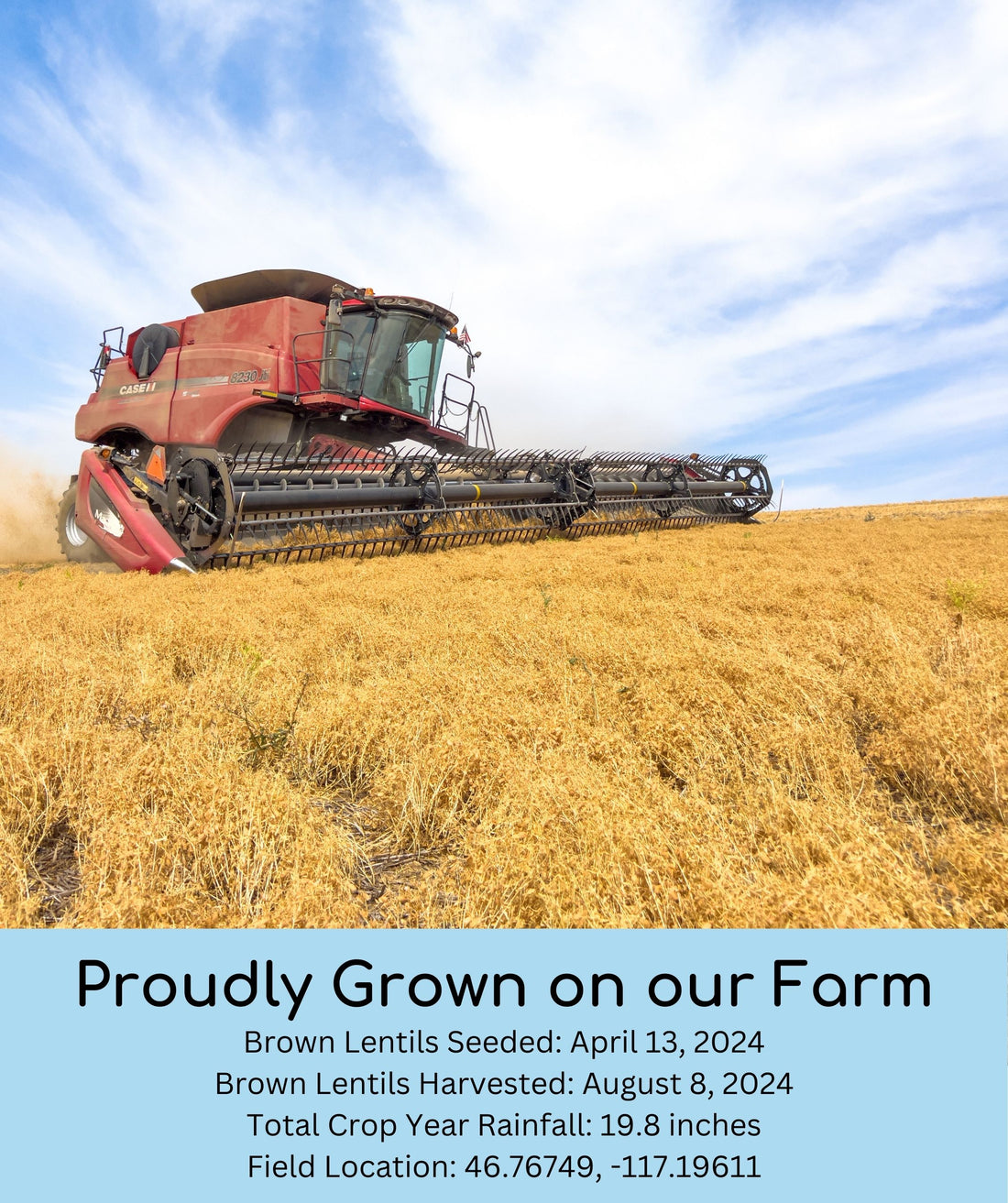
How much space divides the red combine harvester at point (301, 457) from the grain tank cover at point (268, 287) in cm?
3

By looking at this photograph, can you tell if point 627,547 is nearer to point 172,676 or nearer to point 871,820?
point 172,676

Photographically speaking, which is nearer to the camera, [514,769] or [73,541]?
[514,769]

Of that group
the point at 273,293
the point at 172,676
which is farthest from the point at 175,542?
the point at 273,293

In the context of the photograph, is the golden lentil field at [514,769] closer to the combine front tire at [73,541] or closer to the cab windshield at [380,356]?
the combine front tire at [73,541]

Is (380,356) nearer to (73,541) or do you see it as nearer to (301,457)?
(301,457)

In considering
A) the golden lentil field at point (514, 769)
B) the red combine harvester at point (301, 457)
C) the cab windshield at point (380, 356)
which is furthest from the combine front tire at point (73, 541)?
the golden lentil field at point (514, 769)

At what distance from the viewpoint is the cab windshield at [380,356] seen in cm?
978

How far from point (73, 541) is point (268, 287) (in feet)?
14.9

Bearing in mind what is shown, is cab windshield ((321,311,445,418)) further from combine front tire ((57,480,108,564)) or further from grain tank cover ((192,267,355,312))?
combine front tire ((57,480,108,564))

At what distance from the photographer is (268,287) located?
422 inches

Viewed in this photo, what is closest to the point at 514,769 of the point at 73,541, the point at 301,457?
the point at 301,457

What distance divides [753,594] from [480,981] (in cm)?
416

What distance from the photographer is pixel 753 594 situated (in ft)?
16.2

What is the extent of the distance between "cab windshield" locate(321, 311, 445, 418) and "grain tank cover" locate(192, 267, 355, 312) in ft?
2.62
